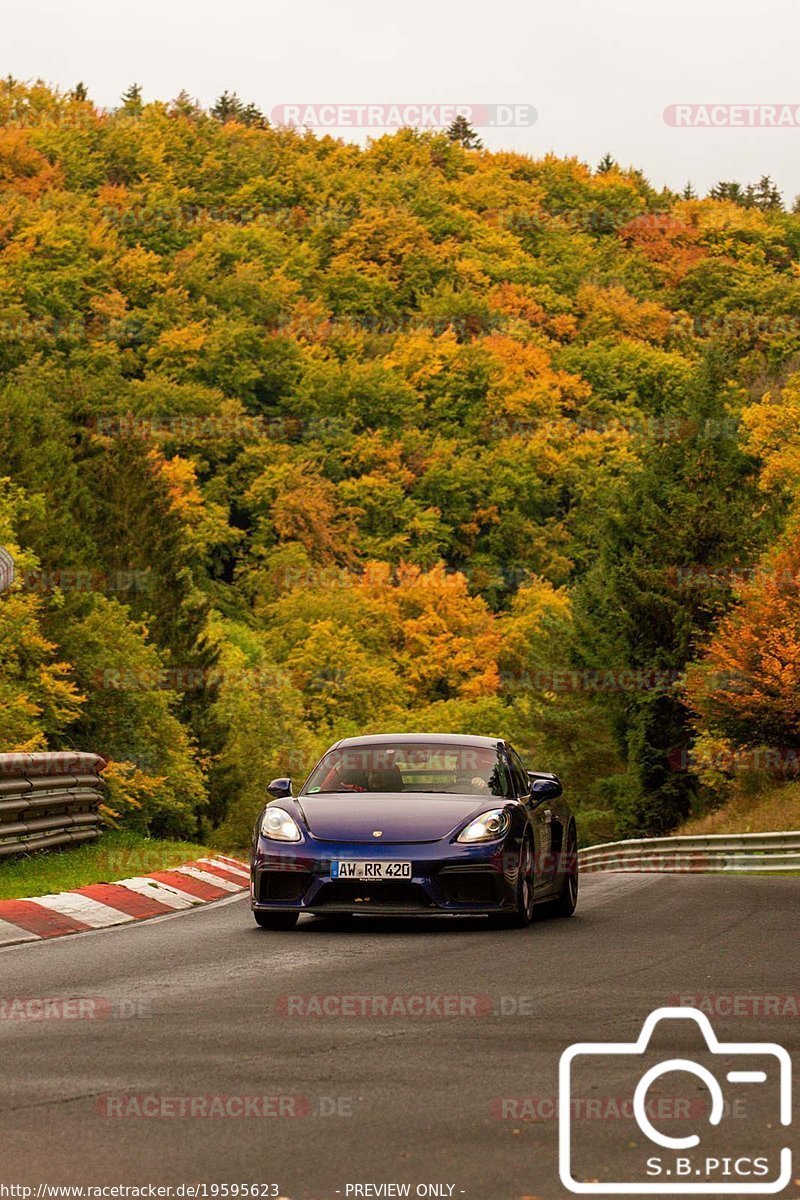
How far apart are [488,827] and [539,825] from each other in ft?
4.13

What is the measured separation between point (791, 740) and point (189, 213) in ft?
319

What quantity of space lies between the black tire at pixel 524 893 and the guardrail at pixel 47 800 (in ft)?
16.9

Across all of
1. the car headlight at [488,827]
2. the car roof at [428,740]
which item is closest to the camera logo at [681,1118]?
the car headlight at [488,827]

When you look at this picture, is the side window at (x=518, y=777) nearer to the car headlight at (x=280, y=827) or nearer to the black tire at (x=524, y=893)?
the black tire at (x=524, y=893)

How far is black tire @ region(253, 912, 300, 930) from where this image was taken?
530 inches

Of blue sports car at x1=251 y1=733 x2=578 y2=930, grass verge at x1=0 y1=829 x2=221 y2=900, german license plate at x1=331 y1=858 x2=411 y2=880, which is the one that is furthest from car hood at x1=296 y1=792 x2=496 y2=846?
grass verge at x1=0 y1=829 x2=221 y2=900

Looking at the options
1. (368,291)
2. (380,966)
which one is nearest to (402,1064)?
(380,966)

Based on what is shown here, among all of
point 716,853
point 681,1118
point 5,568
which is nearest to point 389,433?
point 716,853

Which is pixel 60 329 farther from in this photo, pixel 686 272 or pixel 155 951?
pixel 155 951

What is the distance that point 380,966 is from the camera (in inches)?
425

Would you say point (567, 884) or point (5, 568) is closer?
point (567, 884)

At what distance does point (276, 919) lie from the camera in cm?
1348

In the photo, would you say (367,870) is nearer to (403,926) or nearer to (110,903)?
(403,926)

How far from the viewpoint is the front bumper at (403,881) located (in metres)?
13.1
